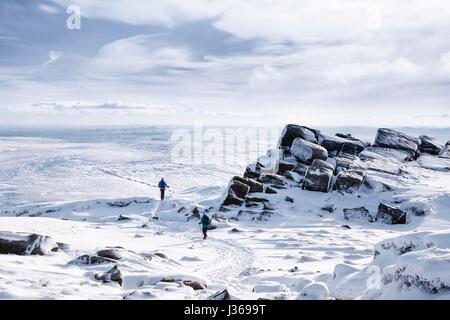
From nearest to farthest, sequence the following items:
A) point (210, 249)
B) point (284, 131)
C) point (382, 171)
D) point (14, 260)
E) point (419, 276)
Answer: point (419, 276) < point (14, 260) < point (210, 249) < point (382, 171) < point (284, 131)

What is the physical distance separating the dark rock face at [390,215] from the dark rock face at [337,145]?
30.9ft

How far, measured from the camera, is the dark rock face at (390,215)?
68.1ft

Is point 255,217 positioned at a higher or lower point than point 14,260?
lower

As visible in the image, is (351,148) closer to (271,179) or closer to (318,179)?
(318,179)

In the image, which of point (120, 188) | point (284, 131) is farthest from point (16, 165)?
point (284, 131)

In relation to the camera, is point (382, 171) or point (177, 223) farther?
point (382, 171)

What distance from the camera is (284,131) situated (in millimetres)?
30828

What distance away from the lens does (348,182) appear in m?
24.5

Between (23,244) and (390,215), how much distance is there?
1791cm

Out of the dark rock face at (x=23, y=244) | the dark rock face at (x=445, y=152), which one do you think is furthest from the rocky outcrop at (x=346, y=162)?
the dark rock face at (x=23, y=244)

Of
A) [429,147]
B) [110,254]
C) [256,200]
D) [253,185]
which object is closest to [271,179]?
[253,185]
